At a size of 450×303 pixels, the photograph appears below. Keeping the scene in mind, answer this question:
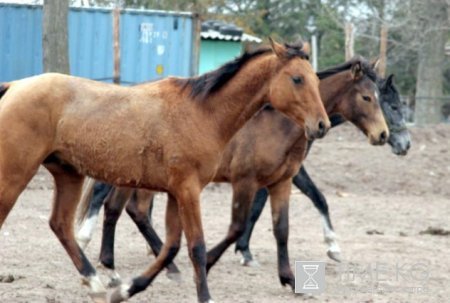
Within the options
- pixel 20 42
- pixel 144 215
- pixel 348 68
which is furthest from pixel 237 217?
pixel 20 42

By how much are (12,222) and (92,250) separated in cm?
233

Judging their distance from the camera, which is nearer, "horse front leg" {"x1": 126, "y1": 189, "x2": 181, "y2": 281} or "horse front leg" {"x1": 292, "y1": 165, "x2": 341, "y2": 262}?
"horse front leg" {"x1": 126, "y1": 189, "x2": 181, "y2": 281}

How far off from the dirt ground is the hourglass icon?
113mm

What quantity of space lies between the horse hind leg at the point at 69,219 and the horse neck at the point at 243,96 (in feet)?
4.07

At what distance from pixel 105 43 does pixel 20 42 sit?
5.63 feet

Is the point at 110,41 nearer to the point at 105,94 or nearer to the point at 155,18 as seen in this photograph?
the point at 155,18

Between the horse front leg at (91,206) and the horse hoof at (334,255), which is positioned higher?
the horse front leg at (91,206)

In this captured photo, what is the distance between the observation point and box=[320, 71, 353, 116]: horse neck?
10.5 metres

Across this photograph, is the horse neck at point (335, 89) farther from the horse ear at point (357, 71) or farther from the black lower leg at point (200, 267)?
the black lower leg at point (200, 267)

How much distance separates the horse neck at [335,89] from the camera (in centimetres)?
1055

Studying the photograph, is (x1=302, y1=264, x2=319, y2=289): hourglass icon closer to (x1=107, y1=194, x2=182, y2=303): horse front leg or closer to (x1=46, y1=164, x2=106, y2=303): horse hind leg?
(x1=107, y1=194, x2=182, y2=303): horse front leg

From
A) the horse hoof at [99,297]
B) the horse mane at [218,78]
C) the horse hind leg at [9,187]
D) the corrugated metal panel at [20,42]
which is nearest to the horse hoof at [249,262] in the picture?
the horse hoof at [99,297]

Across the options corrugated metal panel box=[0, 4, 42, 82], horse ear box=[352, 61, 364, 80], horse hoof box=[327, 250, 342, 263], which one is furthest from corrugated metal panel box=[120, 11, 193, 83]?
horse ear box=[352, 61, 364, 80]

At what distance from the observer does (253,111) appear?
332 inches
